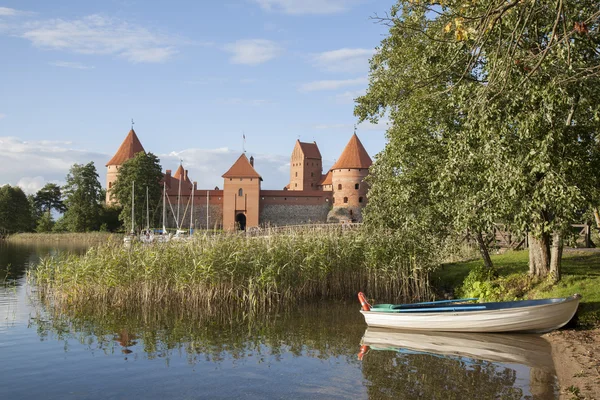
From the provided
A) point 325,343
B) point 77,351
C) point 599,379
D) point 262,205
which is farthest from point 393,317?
point 262,205

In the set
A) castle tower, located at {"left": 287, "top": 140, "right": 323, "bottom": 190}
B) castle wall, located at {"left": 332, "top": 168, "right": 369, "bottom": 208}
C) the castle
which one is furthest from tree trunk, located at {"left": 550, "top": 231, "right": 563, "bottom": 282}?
castle tower, located at {"left": 287, "top": 140, "right": 323, "bottom": 190}

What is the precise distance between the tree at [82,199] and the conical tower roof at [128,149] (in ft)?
12.7

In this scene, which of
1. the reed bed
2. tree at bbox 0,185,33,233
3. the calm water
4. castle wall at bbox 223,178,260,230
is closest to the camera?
the calm water

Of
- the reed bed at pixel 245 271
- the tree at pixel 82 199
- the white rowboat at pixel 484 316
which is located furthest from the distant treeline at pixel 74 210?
the white rowboat at pixel 484 316

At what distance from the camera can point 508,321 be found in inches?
382

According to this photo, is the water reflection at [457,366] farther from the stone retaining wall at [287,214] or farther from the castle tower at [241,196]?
the stone retaining wall at [287,214]

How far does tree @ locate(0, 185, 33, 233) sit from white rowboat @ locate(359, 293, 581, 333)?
1778 inches

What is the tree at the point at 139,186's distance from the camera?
44.9 meters

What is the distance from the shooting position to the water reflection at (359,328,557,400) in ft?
23.5

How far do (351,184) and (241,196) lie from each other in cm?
1028

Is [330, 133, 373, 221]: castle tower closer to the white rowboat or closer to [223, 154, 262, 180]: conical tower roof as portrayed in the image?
[223, 154, 262, 180]: conical tower roof

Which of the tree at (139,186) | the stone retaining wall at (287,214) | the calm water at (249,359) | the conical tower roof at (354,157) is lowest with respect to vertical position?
the calm water at (249,359)

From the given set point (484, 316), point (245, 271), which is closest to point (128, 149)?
point (245, 271)

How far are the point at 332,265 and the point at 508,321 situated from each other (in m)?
5.45
